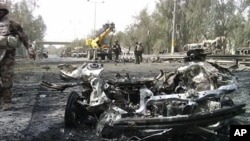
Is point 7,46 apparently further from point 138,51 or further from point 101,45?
point 101,45

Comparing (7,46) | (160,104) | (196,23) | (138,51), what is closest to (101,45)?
(138,51)

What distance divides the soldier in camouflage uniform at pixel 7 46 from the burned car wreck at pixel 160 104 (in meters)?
0.84

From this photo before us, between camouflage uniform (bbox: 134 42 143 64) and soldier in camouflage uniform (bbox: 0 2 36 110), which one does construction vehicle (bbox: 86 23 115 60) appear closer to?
camouflage uniform (bbox: 134 42 143 64)

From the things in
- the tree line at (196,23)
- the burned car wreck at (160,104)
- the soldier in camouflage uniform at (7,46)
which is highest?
the tree line at (196,23)

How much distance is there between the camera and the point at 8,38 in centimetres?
632

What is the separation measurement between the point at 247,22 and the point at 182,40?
11.1 meters

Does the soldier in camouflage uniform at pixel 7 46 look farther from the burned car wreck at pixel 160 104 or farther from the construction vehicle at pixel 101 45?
the construction vehicle at pixel 101 45

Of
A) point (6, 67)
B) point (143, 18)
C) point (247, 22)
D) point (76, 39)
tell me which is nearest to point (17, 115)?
point (6, 67)

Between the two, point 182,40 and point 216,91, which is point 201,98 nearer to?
point 216,91

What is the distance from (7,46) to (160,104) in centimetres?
294

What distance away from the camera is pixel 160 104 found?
4750 millimetres

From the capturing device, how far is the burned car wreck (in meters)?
4.32

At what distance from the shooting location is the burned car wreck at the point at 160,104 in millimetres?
4324

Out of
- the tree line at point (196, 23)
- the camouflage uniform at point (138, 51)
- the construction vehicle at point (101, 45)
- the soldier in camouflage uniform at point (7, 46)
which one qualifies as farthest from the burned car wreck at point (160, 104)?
the tree line at point (196, 23)
